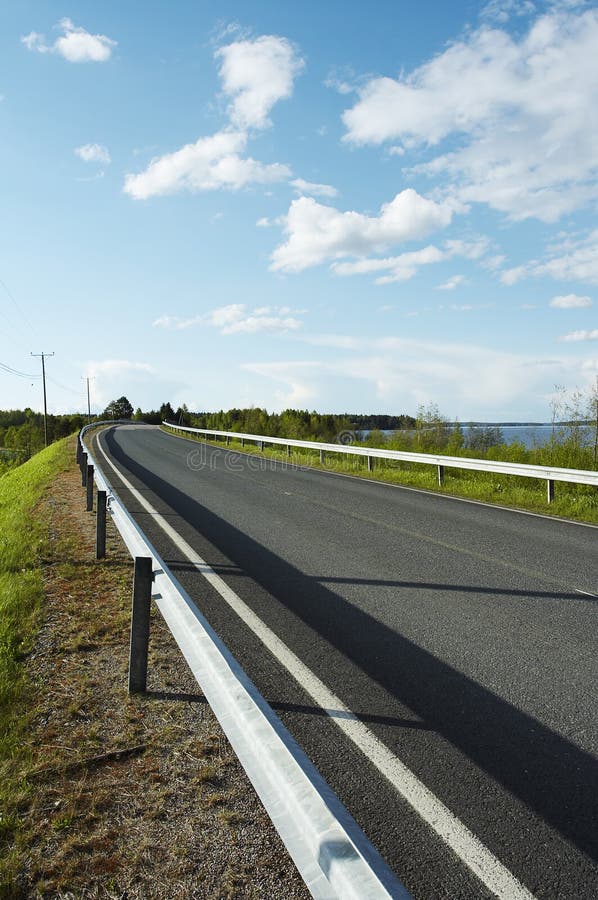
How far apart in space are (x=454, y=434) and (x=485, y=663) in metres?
19.8

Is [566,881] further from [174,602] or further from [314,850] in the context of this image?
[174,602]

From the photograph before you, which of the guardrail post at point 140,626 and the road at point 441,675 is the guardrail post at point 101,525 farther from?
the guardrail post at point 140,626

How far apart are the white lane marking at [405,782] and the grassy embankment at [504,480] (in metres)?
7.89

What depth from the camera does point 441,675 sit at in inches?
165

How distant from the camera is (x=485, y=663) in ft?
14.3

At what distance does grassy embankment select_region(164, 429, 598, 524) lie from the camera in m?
11.9

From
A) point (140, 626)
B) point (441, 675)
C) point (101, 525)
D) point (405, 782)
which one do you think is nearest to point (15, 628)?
point (140, 626)

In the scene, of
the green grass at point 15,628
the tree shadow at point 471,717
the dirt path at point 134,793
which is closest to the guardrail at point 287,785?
the dirt path at point 134,793

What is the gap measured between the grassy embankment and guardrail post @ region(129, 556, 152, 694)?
8827 millimetres

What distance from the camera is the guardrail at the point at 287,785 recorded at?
1.58 metres

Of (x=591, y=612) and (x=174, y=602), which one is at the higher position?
(x=174, y=602)

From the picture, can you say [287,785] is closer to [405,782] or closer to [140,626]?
[405,782]

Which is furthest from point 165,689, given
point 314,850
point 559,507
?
point 559,507

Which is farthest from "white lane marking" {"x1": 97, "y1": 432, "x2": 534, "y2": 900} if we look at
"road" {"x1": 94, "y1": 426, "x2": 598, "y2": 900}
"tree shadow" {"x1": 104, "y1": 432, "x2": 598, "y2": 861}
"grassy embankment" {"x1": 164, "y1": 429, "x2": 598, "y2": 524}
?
"grassy embankment" {"x1": 164, "y1": 429, "x2": 598, "y2": 524}
